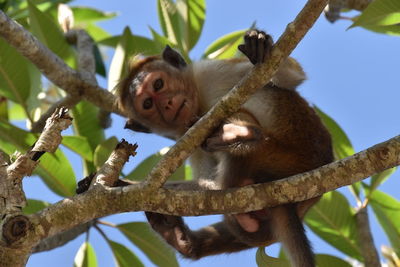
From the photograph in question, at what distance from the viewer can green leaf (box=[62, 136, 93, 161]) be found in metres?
5.48

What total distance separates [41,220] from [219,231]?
208 cm

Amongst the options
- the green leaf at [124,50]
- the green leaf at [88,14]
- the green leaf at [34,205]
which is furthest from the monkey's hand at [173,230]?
the green leaf at [88,14]

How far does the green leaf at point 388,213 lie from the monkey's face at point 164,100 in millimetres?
1707

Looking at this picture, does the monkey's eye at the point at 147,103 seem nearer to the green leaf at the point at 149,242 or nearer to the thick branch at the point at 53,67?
the thick branch at the point at 53,67

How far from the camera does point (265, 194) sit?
134 inches

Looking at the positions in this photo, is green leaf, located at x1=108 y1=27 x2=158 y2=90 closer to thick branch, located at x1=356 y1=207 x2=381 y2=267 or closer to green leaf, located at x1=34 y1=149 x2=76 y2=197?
green leaf, located at x1=34 y1=149 x2=76 y2=197

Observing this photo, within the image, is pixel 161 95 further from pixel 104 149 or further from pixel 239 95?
pixel 239 95

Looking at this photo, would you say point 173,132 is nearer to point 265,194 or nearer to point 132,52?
point 132,52

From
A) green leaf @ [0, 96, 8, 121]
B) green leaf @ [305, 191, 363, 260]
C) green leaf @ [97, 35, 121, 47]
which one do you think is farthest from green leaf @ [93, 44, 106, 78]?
green leaf @ [305, 191, 363, 260]

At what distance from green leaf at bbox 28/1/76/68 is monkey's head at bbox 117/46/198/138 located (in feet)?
3.18

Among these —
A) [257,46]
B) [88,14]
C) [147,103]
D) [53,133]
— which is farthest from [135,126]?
[88,14]

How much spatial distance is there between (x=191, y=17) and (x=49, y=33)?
4.28 ft

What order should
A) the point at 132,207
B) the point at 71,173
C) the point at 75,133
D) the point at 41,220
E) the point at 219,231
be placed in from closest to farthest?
the point at 41,220, the point at 132,207, the point at 219,231, the point at 71,173, the point at 75,133

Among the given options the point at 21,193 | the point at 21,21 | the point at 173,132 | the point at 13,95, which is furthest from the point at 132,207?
the point at 21,21
